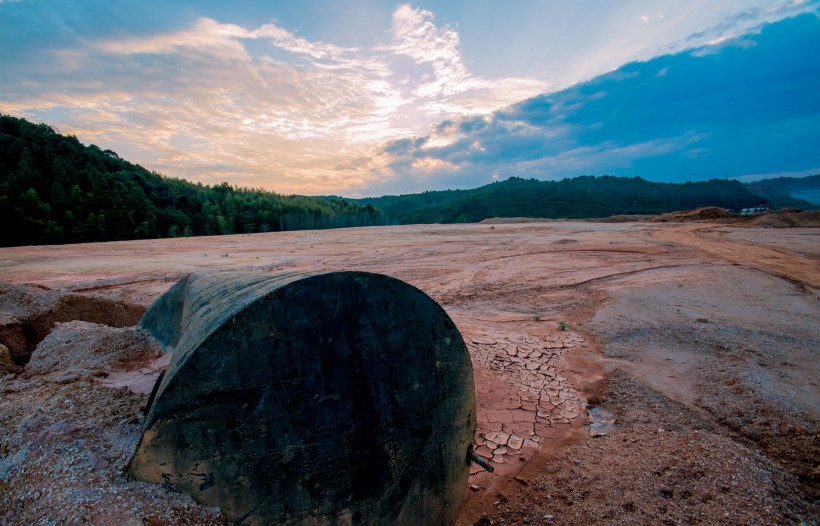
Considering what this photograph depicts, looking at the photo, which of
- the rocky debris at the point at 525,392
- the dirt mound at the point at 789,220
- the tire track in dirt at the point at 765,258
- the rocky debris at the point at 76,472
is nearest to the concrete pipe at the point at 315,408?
the rocky debris at the point at 76,472

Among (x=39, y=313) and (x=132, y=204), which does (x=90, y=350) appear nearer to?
(x=39, y=313)

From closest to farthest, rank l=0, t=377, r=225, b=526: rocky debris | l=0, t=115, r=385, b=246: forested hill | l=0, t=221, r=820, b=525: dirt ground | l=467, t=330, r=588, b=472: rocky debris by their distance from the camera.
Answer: l=0, t=377, r=225, b=526: rocky debris
l=0, t=221, r=820, b=525: dirt ground
l=467, t=330, r=588, b=472: rocky debris
l=0, t=115, r=385, b=246: forested hill

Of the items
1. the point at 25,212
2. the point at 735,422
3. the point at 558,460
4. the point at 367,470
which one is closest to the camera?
the point at 367,470

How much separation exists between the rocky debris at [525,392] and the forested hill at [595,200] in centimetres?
5313

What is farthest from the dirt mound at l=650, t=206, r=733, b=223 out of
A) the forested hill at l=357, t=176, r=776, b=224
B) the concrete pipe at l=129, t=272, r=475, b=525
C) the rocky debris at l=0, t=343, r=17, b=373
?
the rocky debris at l=0, t=343, r=17, b=373

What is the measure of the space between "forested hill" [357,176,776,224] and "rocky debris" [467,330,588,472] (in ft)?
174

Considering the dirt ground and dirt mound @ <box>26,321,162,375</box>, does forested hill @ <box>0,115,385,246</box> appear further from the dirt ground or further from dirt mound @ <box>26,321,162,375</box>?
dirt mound @ <box>26,321,162,375</box>

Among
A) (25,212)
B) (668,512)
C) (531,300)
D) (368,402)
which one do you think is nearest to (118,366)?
(368,402)

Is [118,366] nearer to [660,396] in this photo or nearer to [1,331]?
[1,331]

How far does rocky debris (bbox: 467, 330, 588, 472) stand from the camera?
3.08 meters

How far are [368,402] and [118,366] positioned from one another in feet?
9.02

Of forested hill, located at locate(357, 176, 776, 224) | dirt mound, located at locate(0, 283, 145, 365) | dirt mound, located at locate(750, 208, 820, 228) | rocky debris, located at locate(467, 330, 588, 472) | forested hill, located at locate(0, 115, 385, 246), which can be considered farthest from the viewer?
forested hill, located at locate(357, 176, 776, 224)

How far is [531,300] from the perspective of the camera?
7289 mm

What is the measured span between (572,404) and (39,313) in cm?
600
